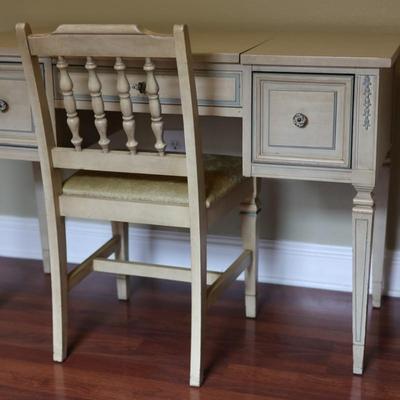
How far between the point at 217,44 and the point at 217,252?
0.84 metres

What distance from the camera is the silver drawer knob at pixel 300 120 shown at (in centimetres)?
191

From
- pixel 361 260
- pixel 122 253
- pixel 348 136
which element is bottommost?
pixel 122 253

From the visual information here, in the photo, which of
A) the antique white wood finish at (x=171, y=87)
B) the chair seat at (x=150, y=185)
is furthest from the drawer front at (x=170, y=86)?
the chair seat at (x=150, y=185)

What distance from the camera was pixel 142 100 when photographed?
206 centimetres

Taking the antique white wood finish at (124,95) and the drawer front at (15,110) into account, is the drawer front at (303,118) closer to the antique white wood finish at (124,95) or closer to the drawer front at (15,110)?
the antique white wood finish at (124,95)

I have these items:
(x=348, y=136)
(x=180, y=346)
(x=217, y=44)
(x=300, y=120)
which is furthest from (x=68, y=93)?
(x=180, y=346)

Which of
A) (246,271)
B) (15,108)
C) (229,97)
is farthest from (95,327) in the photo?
(229,97)

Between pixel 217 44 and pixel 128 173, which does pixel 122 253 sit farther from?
pixel 217 44

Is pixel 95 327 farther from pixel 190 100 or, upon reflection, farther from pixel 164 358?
pixel 190 100

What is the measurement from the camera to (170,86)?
201cm

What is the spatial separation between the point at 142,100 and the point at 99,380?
0.74 metres

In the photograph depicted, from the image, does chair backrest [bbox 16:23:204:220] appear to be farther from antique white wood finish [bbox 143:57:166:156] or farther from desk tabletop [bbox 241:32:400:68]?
desk tabletop [bbox 241:32:400:68]

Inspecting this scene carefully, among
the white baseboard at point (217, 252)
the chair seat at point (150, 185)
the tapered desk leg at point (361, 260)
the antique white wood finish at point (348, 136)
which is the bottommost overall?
the white baseboard at point (217, 252)

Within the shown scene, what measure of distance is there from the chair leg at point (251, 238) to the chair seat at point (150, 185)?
5.2 inches
